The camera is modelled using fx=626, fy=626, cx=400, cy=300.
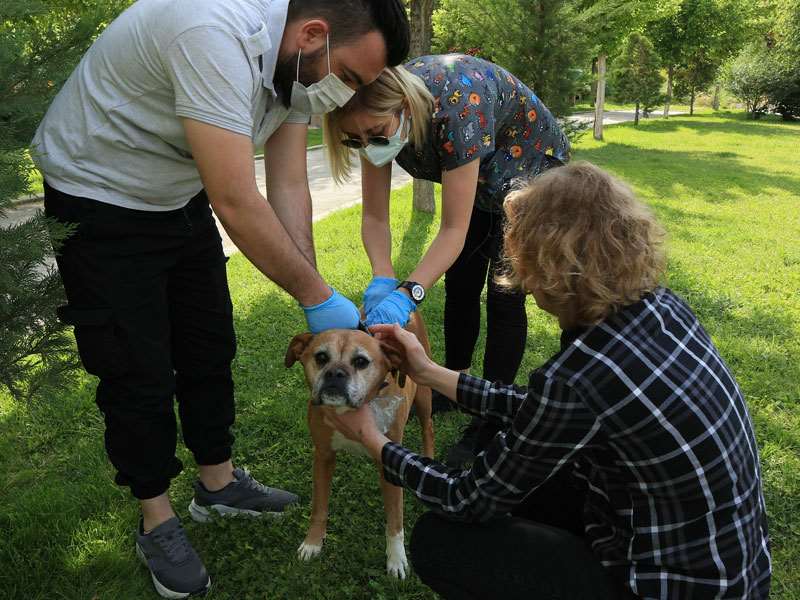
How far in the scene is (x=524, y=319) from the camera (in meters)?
3.45

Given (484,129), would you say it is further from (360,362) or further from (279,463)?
(279,463)

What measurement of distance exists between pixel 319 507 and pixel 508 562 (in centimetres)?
116

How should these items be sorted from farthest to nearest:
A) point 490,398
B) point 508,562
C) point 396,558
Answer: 1. point 396,558
2. point 490,398
3. point 508,562

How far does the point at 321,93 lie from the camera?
2230 millimetres

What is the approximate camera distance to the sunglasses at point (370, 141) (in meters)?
2.75

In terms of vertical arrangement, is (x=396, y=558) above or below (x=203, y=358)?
below

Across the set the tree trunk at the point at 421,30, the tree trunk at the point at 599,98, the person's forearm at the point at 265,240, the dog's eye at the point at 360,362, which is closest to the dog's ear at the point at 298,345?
the dog's eye at the point at 360,362

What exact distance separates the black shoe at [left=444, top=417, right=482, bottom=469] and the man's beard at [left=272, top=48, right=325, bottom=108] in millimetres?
2141

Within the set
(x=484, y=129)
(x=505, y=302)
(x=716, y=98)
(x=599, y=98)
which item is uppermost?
(x=484, y=129)

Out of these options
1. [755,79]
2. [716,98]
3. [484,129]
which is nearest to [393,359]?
[484,129]

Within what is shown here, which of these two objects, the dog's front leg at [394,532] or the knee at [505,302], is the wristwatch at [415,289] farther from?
the dog's front leg at [394,532]

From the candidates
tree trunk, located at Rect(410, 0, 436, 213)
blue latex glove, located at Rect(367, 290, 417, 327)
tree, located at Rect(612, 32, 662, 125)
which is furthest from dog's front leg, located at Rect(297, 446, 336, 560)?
tree, located at Rect(612, 32, 662, 125)

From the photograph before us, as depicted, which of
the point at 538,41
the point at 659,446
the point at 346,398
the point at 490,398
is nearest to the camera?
the point at 659,446

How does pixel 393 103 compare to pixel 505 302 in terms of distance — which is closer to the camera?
pixel 393 103
